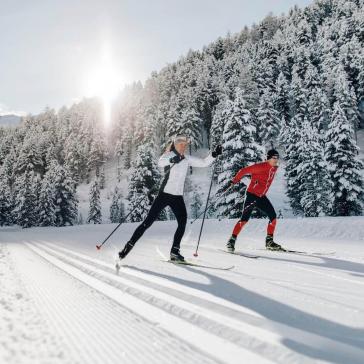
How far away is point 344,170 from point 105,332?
34.3 metres

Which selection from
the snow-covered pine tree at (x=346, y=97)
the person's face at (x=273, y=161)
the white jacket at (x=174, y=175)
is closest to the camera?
the white jacket at (x=174, y=175)

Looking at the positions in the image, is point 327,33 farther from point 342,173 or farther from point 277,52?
point 342,173

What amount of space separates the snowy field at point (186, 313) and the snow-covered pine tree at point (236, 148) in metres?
20.7

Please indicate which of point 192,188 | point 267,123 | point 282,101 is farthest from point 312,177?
point 282,101

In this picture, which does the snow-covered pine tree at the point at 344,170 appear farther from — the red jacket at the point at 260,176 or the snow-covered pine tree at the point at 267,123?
the snow-covered pine tree at the point at 267,123

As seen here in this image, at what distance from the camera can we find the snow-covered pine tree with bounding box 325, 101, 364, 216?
33531 mm

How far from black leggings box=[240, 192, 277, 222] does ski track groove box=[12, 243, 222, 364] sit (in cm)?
466

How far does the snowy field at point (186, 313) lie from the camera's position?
7.97ft

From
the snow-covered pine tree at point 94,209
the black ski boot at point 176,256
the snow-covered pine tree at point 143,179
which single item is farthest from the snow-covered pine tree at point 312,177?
the snow-covered pine tree at point 94,209

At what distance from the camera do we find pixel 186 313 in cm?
337

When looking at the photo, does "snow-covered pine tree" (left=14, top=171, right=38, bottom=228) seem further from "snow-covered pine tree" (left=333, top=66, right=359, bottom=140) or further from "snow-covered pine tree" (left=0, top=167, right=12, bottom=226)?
"snow-covered pine tree" (left=333, top=66, right=359, bottom=140)

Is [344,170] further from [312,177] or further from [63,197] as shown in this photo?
[63,197]

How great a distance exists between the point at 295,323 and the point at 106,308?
5.62 ft

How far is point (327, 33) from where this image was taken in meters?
101
